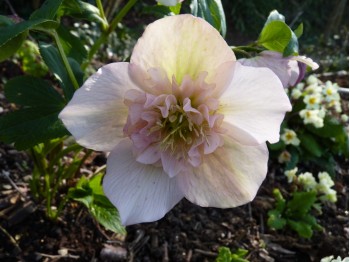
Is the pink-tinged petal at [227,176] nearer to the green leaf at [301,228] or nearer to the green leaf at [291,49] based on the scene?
the green leaf at [291,49]

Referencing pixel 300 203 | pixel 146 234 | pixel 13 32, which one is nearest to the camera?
pixel 13 32

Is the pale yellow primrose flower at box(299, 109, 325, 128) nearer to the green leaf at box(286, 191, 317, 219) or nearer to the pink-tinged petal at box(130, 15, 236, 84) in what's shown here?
the green leaf at box(286, 191, 317, 219)

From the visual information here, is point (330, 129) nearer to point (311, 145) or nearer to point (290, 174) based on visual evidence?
point (311, 145)

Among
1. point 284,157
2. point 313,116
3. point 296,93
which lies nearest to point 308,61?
point 284,157

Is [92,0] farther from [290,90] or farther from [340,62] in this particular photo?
[340,62]

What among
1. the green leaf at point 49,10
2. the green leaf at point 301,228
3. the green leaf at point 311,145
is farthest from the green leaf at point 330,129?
the green leaf at point 49,10

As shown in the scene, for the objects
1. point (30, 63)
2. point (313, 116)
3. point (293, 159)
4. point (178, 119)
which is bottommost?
point (293, 159)
